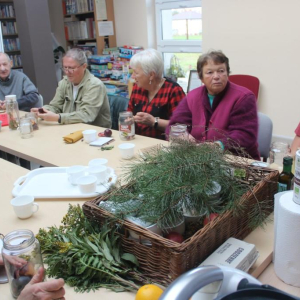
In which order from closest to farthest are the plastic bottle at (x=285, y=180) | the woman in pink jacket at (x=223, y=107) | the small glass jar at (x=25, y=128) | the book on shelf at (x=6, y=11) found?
the plastic bottle at (x=285, y=180) → the woman in pink jacket at (x=223, y=107) → the small glass jar at (x=25, y=128) → the book on shelf at (x=6, y=11)

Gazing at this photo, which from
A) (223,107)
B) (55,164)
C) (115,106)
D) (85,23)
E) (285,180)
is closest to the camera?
(285,180)

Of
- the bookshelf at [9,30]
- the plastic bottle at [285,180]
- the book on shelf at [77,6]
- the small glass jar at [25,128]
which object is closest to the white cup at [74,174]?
the plastic bottle at [285,180]

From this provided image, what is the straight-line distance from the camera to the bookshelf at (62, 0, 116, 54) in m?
4.98

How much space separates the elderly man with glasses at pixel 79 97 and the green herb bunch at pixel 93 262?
5.81 feet

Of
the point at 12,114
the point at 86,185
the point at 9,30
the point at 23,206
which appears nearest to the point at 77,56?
the point at 12,114

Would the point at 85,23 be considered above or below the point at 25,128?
above

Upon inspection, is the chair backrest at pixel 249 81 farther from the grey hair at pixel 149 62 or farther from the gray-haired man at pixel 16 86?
the gray-haired man at pixel 16 86

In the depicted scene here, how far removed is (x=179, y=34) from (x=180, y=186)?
3835mm

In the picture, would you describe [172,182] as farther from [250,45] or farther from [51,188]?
[250,45]

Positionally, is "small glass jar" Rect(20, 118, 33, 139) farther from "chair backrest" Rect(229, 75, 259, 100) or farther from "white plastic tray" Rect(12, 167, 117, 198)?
"chair backrest" Rect(229, 75, 259, 100)

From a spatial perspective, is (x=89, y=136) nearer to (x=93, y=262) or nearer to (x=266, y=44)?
(x=93, y=262)

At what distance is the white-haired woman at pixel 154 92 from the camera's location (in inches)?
102

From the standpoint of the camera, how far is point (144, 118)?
2432 mm

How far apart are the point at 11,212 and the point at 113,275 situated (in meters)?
0.63
